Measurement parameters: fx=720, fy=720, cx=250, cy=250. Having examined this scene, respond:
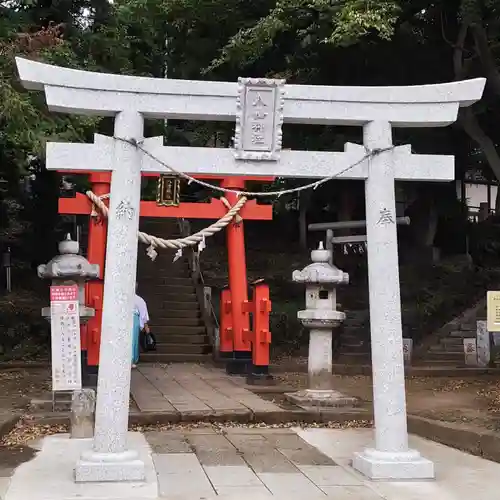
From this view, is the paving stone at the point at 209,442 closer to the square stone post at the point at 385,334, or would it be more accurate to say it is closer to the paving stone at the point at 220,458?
the paving stone at the point at 220,458

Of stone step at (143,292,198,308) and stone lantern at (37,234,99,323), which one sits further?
stone step at (143,292,198,308)

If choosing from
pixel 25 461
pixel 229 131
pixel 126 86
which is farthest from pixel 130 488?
pixel 229 131

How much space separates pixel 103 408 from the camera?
256 inches

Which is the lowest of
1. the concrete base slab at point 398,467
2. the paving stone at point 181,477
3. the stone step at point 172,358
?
the paving stone at point 181,477

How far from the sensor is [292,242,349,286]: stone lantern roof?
1077cm

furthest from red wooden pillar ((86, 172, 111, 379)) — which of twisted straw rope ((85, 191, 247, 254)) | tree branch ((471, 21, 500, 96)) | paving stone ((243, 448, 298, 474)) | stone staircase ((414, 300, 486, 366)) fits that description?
stone staircase ((414, 300, 486, 366))

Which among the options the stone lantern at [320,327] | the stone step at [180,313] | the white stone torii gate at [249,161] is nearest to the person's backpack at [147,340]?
the stone lantern at [320,327]

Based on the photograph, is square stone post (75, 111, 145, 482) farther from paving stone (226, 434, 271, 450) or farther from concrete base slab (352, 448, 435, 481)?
concrete base slab (352, 448, 435, 481)

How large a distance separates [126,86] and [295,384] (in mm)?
7753

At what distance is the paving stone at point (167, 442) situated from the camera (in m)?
7.87

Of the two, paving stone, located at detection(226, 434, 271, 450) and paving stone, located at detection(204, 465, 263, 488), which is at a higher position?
paving stone, located at detection(226, 434, 271, 450)

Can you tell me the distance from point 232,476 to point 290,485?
1.97 ft

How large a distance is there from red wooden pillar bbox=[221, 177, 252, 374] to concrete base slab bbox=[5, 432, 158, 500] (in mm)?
5936

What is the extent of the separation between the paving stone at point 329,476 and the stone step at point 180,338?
9732 millimetres
